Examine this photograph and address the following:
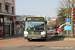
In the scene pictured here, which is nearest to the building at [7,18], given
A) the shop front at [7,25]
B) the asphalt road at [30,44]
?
the shop front at [7,25]

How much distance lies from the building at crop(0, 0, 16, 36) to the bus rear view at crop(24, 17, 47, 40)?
34.1 ft

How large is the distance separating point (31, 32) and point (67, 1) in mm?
13213

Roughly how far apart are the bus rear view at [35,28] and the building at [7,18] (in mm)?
10404

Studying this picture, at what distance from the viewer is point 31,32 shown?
1414cm

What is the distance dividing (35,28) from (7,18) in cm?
1442

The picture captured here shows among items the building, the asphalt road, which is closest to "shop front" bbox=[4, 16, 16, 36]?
the building

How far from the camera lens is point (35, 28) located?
14.3 m

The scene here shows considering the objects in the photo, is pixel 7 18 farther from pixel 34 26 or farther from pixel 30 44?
pixel 30 44

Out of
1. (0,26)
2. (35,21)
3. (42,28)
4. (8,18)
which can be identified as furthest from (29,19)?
(8,18)

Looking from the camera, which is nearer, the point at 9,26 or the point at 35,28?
the point at 35,28

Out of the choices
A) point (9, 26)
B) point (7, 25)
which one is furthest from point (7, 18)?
point (9, 26)

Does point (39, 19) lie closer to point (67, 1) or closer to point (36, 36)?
point (36, 36)

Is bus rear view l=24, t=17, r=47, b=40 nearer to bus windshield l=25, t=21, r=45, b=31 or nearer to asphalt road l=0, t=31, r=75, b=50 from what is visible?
bus windshield l=25, t=21, r=45, b=31

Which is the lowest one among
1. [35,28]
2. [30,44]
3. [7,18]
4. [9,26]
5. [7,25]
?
[30,44]
